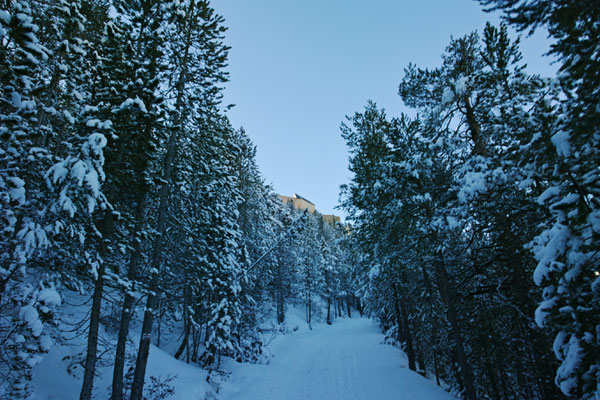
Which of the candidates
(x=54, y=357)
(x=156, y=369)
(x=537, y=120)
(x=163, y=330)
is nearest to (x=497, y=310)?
(x=537, y=120)

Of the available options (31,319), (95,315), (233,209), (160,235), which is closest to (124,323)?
(95,315)

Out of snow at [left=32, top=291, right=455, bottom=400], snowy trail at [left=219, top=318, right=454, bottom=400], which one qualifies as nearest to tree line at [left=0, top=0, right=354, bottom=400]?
snow at [left=32, top=291, right=455, bottom=400]

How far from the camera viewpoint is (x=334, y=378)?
12953 mm

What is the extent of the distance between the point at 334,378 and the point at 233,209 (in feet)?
33.5

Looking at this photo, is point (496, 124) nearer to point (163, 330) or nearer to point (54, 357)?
point (54, 357)

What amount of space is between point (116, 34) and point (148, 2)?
6.21ft

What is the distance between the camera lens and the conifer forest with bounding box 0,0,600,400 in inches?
153

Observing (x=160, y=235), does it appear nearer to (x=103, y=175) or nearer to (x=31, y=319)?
→ (x=103, y=175)

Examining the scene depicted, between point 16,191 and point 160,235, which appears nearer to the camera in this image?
point 16,191

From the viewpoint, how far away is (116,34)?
328 inches

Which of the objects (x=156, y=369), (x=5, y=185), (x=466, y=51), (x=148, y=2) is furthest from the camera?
(x=156, y=369)

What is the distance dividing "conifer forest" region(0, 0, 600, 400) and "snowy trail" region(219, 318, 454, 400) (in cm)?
15

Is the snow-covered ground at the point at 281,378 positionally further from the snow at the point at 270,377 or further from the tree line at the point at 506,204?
the tree line at the point at 506,204

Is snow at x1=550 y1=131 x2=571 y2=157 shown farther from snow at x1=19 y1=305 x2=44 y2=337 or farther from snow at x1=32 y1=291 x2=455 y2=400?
snow at x1=32 y1=291 x2=455 y2=400
